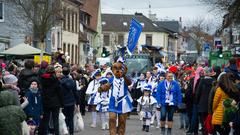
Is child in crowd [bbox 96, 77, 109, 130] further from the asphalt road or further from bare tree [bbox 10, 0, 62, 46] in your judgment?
bare tree [bbox 10, 0, 62, 46]

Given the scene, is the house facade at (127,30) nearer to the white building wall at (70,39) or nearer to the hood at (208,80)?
the white building wall at (70,39)

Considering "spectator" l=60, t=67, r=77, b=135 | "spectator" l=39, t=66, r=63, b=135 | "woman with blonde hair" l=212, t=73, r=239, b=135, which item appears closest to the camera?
"woman with blonde hair" l=212, t=73, r=239, b=135

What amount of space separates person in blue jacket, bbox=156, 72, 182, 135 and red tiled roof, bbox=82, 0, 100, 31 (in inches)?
2424

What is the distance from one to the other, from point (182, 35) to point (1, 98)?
5113 inches

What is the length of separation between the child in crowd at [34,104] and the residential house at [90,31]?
144 feet

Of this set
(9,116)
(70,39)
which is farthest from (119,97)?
(70,39)

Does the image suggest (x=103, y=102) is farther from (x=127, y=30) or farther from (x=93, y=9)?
(x=127, y=30)

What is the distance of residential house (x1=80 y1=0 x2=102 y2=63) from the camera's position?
208ft

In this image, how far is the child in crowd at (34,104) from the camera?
13211 mm

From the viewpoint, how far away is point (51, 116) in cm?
1496

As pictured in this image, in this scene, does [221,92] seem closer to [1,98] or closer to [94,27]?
[1,98]

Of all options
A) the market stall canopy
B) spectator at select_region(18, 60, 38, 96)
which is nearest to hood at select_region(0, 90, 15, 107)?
spectator at select_region(18, 60, 38, 96)

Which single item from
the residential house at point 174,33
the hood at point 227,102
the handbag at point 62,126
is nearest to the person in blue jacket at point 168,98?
the handbag at point 62,126

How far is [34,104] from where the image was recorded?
1330cm
